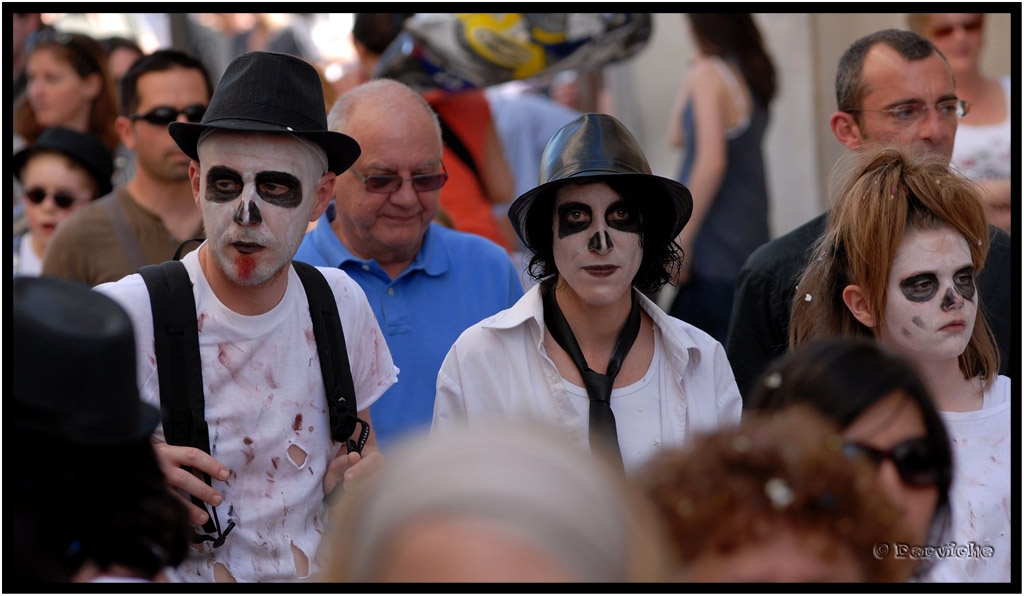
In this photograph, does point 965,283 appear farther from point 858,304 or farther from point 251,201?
point 251,201

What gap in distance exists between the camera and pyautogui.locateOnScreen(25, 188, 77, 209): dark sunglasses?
17.4 feet

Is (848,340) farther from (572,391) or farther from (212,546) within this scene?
(212,546)

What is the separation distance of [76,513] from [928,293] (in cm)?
232

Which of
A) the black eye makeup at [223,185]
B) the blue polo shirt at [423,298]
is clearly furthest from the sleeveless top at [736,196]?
the black eye makeup at [223,185]

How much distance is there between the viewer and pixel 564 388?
3.30 m

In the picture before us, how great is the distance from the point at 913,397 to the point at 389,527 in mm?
1223

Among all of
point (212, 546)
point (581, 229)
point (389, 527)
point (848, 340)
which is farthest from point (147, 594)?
point (581, 229)

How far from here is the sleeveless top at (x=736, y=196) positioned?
6.15 meters

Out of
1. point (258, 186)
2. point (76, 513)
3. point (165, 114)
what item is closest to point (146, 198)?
point (165, 114)

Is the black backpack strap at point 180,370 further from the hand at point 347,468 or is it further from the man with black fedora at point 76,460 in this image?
the man with black fedora at point 76,460

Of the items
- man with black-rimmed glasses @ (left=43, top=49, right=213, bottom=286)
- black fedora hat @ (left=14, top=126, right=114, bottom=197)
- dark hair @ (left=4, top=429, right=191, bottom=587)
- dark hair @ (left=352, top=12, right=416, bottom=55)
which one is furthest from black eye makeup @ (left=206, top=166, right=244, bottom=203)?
dark hair @ (left=352, top=12, right=416, bottom=55)

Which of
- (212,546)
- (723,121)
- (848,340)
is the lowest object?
(212,546)

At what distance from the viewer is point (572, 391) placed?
3.31m

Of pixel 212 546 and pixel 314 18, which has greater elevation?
pixel 314 18
